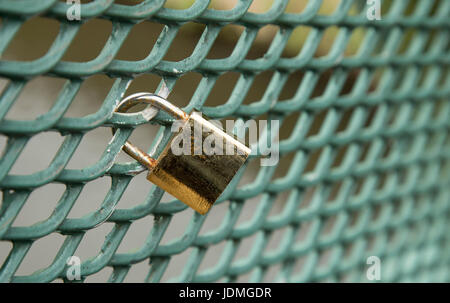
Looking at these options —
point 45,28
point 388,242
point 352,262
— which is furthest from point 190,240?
point 388,242

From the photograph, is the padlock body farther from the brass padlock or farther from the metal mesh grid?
the metal mesh grid

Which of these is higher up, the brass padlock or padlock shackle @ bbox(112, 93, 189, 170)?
padlock shackle @ bbox(112, 93, 189, 170)

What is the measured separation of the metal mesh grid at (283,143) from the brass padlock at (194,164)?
3.1 inches

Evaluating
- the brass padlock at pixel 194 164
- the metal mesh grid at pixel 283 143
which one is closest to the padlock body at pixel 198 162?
the brass padlock at pixel 194 164

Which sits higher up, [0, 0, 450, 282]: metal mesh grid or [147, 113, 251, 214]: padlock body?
[0, 0, 450, 282]: metal mesh grid

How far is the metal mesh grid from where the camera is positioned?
0.76 meters

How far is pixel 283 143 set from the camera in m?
1.17

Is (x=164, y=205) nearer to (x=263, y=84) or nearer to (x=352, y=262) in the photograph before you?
(x=263, y=84)

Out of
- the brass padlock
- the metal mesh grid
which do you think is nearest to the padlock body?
the brass padlock

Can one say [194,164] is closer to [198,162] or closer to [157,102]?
[198,162]

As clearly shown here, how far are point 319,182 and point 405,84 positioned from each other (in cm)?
48

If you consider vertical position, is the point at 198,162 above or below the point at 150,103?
below

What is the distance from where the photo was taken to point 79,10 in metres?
0.71

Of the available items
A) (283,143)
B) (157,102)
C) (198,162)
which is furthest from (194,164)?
(283,143)
